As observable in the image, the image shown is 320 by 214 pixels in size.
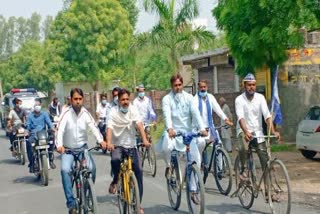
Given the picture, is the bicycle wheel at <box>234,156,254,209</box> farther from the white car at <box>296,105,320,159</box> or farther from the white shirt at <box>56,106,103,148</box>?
the white car at <box>296,105,320,159</box>

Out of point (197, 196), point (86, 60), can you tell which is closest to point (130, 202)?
point (197, 196)

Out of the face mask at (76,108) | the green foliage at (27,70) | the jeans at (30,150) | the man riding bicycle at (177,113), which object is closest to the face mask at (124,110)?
the face mask at (76,108)

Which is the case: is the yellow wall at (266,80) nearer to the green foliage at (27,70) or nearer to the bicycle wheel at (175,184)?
the bicycle wheel at (175,184)

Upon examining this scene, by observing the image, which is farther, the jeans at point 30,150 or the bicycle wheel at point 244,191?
the jeans at point 30,150

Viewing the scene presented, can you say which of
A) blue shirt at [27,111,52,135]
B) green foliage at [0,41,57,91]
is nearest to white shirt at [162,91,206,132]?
blue shirt at [27,111,52,135]

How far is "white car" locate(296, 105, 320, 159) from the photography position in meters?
15.3

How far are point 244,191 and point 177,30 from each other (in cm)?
1762

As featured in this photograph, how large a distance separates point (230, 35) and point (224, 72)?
25.8 feet

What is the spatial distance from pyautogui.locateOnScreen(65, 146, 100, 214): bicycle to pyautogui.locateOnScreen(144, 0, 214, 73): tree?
17653mm

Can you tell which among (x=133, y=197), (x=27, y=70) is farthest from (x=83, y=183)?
(x=27, y=70)

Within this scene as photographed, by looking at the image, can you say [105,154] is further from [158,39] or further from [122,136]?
[122,136]

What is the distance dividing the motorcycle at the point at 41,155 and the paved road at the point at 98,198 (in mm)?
236

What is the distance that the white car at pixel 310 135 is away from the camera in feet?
50.1

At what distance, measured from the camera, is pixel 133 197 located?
320 inches
